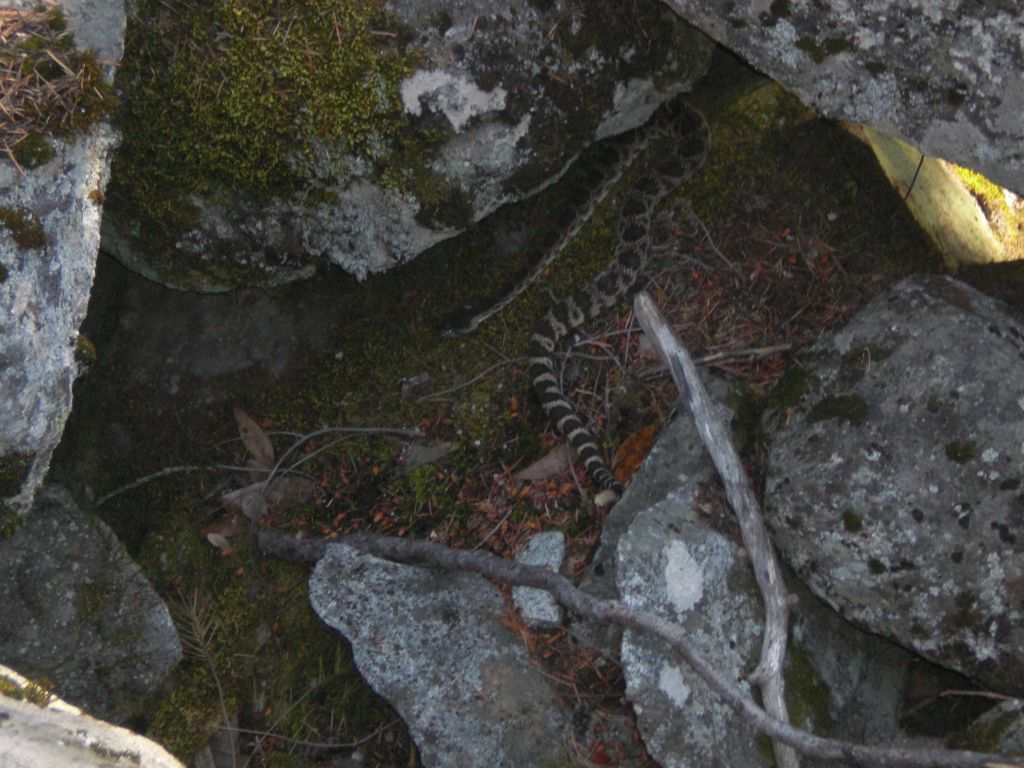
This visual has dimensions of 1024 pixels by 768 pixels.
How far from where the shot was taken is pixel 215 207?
4.35 meters

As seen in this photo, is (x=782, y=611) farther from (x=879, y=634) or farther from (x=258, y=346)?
(x=258, y=346)

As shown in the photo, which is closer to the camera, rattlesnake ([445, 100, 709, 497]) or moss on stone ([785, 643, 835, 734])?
moss on stone ([785, 643, 835, 734])

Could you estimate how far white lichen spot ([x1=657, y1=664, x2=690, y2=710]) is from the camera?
378 centimetres

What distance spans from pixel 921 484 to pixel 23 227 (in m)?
3.49

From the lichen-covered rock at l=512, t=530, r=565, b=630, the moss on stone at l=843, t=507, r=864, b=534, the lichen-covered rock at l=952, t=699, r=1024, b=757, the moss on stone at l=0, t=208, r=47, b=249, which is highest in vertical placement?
the moss on stone at l=0, t=208, r=47, b=249

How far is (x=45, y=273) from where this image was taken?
11.1 ft

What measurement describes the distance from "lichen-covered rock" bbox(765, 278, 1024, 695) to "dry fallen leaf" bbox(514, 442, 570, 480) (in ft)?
3.70

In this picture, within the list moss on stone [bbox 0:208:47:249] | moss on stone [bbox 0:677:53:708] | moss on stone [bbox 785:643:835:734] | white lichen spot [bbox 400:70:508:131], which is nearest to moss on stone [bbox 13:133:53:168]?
moss on stone [bbox 0:208:47:249]

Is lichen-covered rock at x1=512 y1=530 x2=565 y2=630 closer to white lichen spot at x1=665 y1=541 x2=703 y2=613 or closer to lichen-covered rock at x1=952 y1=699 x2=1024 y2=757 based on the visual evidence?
white lichen spot at x1=665 y1=541 x2=703 y2=613

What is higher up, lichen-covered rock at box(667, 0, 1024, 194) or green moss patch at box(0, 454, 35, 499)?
lichen-covered rock at box(667, 0, 1024, 194)

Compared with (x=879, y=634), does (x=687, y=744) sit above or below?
below

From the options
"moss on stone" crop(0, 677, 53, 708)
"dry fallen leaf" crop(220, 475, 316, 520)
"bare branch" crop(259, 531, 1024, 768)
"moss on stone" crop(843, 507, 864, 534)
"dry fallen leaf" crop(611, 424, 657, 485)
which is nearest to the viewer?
"moss on stone" crop(0, 677, 53, 708)

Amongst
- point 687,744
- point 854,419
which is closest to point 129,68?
point 854,419

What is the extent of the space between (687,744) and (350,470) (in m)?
2.24
